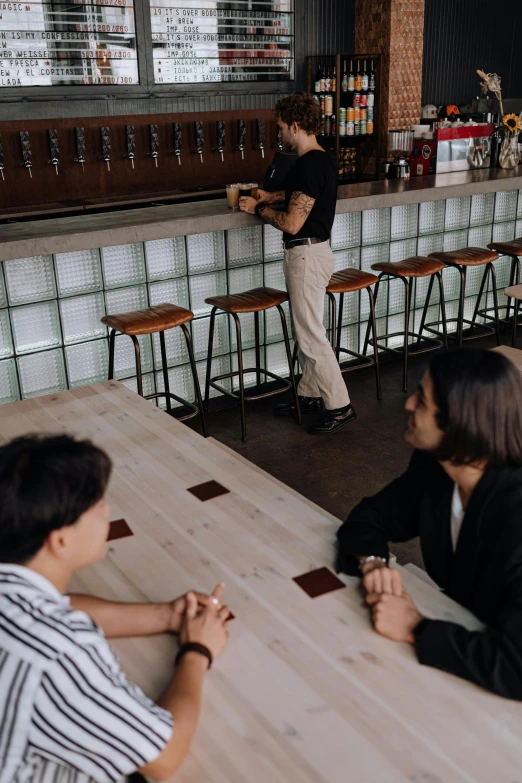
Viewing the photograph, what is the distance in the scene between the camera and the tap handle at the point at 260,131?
6.43 m

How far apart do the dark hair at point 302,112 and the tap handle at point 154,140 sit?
98.0 inches

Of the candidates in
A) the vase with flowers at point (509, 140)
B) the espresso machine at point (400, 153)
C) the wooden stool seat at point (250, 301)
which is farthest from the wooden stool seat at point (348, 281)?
the vase with flowers at point (509, 140)

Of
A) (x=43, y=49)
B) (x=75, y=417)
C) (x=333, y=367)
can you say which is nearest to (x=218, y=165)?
(x=43, y=49)

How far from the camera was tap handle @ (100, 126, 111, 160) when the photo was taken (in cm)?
566

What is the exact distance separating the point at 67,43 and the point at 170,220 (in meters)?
2.63

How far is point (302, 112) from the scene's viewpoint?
11.7 feet

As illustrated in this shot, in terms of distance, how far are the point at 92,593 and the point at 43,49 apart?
4.92 meters

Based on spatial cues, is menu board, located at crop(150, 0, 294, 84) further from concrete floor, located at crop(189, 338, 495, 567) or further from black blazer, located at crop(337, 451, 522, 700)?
black blazer, located at crop(337, 451, 522, 700)

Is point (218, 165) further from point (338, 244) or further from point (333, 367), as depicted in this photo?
point (333, 367)

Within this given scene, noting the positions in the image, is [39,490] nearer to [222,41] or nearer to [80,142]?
[80,142]

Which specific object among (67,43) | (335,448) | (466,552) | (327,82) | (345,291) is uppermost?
(67,43)

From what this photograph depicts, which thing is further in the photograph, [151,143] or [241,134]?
[241,134]

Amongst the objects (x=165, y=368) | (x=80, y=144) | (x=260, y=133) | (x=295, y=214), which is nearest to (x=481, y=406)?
(x=295, y=214)

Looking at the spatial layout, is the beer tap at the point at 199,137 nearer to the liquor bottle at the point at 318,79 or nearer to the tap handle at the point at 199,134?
the tap handle at the point at 199,134
